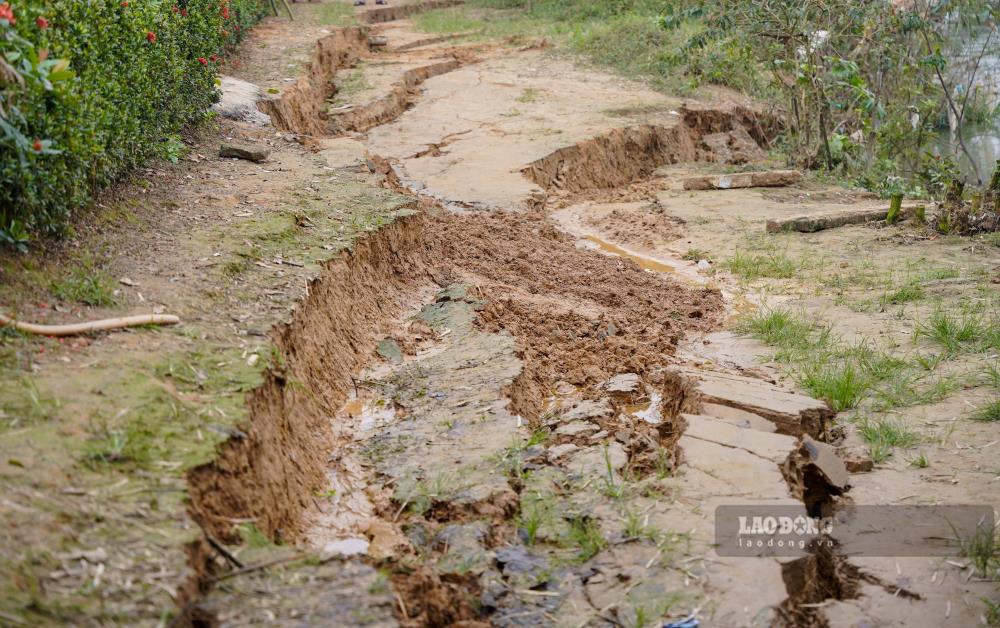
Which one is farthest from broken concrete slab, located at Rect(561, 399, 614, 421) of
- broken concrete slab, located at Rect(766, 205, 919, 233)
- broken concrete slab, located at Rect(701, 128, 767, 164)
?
broken concrete slab, located at Rect(701, 128, 767, 164)

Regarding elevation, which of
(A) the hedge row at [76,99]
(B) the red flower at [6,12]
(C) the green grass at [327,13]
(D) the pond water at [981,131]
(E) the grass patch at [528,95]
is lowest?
(D) the pond water at [981,131]

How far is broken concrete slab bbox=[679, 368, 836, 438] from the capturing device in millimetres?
4242

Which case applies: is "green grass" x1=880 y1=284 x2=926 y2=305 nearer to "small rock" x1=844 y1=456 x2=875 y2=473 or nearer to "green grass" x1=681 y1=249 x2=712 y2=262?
"green grass" x1=681 y1=249 x2=712 y2=262

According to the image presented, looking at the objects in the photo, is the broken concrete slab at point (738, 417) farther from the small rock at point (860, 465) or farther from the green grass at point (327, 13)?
the green grass at point (327, 13)

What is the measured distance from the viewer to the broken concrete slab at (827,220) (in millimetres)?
7910

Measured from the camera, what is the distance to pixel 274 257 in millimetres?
5047

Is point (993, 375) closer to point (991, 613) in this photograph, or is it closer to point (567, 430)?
point (991, 613)

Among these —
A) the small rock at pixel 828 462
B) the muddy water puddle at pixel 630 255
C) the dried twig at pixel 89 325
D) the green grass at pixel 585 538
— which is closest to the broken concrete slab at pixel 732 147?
the muddy water puddle at pixel 630 255

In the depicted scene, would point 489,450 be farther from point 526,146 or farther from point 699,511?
point 526,146

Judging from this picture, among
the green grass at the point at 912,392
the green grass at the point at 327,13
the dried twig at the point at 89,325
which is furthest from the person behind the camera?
the green grass at the point at 327,13

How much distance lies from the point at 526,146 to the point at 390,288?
4376mm

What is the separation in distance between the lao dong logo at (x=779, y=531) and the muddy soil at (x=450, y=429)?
0.08m

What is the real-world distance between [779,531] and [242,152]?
495 cm

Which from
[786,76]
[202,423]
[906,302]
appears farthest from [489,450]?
[786,76]
